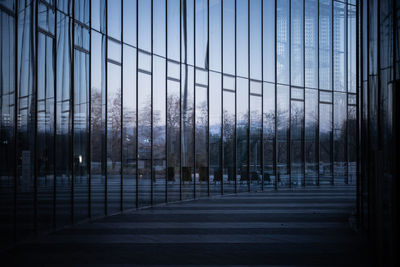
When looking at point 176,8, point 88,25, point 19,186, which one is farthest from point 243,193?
point 19,186

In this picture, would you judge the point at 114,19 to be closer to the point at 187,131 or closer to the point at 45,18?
the point at 45,18

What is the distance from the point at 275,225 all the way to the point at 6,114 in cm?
711

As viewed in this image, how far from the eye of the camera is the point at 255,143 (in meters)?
25.4

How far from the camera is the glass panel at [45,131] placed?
11.8 metres

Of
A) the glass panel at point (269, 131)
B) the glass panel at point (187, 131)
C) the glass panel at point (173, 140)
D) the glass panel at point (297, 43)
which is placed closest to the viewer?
the glass panel at point (173, 140)

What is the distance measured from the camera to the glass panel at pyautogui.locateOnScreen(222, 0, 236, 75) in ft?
75.8

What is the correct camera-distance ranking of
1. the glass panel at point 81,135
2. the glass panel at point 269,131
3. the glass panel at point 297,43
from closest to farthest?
the glass panel at point 81,135
the glass panel at point 269,131
the glass panel at point 297,43

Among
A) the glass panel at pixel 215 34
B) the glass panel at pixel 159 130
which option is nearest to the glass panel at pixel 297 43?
the glass panel at pixel 215 34

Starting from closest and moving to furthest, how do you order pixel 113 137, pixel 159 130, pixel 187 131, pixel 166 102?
1. pixel 113 137
2. pixel 159 130
3. pixel 166 102
4. pixel 187 131

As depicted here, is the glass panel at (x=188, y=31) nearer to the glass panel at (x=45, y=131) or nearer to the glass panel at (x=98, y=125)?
the glass panel at (x=98, y=125)

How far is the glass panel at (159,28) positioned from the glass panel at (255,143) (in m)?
8.03

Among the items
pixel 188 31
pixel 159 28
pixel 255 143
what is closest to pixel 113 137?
pixel 159 28

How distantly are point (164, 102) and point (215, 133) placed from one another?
4.29 m

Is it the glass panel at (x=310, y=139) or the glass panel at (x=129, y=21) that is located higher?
the glass panel at (x=129, y=21)
